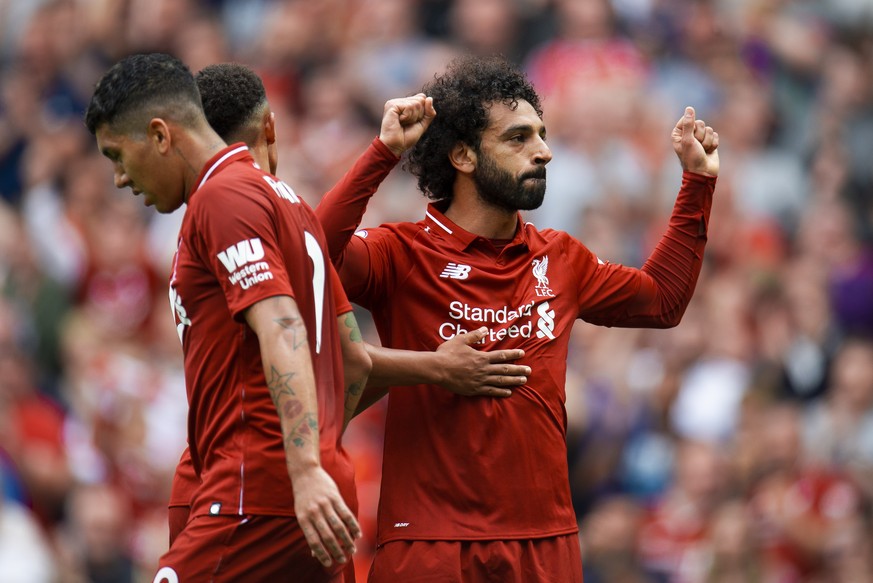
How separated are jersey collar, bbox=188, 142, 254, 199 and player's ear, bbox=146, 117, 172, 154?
0.49 ft

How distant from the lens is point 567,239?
639 centimetres

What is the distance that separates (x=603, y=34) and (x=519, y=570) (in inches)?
307

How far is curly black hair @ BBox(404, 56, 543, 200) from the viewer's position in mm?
6336

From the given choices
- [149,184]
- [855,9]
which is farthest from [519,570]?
[855,9]

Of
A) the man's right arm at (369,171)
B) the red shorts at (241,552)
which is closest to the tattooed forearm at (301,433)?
the red shorts at (241,552)

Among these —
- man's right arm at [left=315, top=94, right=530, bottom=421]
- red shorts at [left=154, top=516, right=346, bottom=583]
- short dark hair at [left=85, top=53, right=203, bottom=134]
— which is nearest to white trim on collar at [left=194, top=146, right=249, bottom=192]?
short dark hair at [left=85, top=53, right=203, bottom=134]

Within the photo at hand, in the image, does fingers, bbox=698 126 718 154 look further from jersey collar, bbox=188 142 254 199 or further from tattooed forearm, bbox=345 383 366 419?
jersey collar, bbox=188 142 254 199

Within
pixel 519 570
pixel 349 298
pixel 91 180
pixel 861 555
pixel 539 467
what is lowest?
pixel 861 555

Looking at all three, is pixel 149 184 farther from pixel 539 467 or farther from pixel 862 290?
pixel 862 290

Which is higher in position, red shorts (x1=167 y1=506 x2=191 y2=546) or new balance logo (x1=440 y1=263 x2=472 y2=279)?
new balance logo (x1=440 y1=263 x2=472 y2=279)

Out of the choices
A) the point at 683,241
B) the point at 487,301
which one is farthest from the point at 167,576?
the point at 683,241

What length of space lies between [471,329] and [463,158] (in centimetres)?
76

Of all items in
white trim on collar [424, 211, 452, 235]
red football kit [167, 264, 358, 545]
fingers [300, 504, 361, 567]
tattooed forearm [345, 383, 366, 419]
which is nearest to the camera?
fingers [300, 504, 361, 567]

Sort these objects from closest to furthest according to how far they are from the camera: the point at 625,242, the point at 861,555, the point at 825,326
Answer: the point at 861,555 → the point at 825,326 → the point at 625,242
